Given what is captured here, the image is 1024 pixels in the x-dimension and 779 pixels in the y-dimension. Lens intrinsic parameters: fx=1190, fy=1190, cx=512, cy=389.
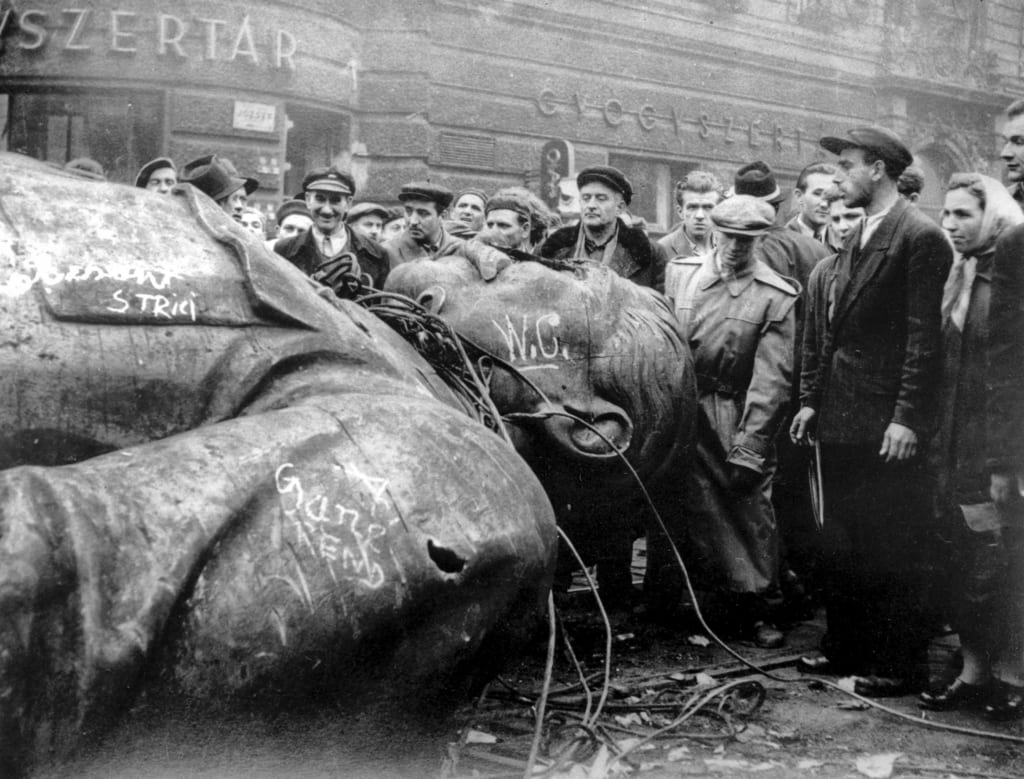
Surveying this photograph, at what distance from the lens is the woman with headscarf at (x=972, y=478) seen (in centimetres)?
428

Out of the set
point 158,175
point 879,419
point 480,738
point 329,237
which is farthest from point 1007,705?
point 158,175

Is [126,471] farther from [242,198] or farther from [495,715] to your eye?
[242,198]

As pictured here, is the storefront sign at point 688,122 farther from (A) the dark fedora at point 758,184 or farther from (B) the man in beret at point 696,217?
(B) the man in beret at point 696,217

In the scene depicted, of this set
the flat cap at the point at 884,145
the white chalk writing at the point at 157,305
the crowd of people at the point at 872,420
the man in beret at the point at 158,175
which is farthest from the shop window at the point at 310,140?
the white chalk writing at the point at 157,305

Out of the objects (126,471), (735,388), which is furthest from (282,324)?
(735,388)

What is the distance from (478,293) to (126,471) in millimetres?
1810

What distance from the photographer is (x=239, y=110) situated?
11.8 m

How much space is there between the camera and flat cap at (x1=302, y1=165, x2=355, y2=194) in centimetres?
684

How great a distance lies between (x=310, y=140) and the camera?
1248cm

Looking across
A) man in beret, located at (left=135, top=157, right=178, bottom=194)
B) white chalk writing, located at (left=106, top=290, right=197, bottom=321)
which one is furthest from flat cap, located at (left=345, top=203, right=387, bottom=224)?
white chalk writing, located at (left=106, top=290, right=197, bottom=321)

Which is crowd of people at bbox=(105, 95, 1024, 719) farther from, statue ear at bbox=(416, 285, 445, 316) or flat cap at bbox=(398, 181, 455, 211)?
flat cap at bbox=(398, 181, 455, 211)

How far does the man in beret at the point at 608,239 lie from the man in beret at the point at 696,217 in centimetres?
85

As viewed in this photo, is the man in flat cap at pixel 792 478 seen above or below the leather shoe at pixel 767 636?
above

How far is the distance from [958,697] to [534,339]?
7.24 ft
